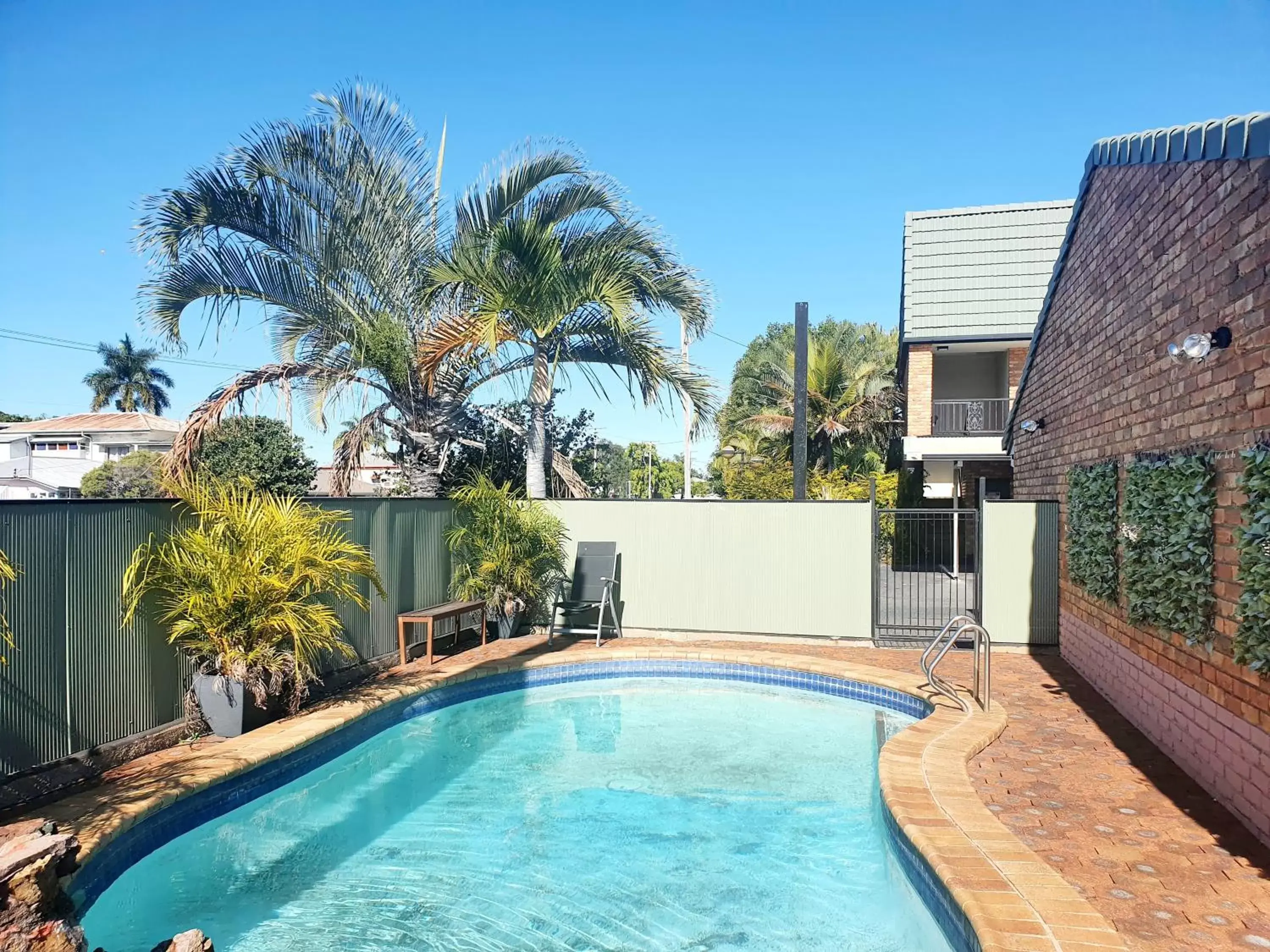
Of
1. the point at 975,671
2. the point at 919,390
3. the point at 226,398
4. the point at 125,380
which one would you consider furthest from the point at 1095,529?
the point at 125,380

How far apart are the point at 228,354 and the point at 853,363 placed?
22.8 m

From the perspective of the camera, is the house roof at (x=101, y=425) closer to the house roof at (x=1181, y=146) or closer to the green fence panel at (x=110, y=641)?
the green fence panel at (x=110, y=641)

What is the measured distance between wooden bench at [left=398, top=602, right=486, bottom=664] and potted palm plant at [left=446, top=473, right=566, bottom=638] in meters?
0.28

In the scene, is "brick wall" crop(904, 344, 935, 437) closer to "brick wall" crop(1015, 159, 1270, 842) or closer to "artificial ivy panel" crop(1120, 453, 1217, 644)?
"brick wall" crop(1015, 159, 1270, 842)

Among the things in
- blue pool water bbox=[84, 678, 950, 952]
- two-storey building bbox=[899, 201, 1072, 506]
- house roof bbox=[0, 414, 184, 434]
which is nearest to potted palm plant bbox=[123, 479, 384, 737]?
blue pool water bbox=[84, 678, 950, 952]

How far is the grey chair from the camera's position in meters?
9.80

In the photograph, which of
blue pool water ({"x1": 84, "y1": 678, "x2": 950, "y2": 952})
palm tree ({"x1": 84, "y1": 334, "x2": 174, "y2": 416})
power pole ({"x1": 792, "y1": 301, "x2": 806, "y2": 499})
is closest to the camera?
blue pool water ({"x1": 84, "y1": 678, "x2": 950, "y2": 952})

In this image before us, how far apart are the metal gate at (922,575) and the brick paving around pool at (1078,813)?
2.14m

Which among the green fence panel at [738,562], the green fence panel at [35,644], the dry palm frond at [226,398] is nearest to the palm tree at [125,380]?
the dry palm frond at [226,398]

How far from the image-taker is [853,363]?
28.0m

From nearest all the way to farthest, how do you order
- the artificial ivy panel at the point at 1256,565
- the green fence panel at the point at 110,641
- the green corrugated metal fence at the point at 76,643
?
the artificial ivy panel at the point at 1256,565
the green corrugated metal fence at the point at 76,643
the green fence panel at the point at 110,641

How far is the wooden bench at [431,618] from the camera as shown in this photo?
8.15 metres

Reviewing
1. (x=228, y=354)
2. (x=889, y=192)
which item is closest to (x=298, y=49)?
(x=228, y=354)

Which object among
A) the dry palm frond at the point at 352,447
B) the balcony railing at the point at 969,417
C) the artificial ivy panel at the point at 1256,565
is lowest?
the artificial ivy panel at the point at 1256,565
